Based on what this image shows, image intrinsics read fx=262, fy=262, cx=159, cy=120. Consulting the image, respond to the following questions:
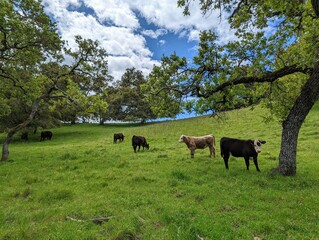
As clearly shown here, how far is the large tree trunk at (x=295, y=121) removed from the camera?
12.4 meters

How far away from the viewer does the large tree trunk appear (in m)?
12.4

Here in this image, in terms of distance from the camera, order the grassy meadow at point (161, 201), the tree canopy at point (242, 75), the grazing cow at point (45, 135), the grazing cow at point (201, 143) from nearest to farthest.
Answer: the grassy meadow at point (161, 201) → the tree canopy at point (242, 75) → the grazing cow at point (201, 143) → the grazing cow at point (45, 135)

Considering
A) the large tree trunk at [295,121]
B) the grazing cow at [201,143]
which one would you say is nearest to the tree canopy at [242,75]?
the large tree trunk at [295,121]

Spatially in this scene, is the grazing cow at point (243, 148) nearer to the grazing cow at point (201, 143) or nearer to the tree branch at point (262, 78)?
the tree branch at point (262, 78)

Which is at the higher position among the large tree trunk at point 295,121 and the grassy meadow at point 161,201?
the large tree trunk at point 295,121

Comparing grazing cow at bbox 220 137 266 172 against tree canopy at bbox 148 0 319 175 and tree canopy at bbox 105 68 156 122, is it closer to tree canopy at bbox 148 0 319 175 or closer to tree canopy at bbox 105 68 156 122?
tree canopy at bbox 148 0 319 175

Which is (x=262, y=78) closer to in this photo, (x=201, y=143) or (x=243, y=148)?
(x=243, y=148)

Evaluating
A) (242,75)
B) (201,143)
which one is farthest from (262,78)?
(201,143)

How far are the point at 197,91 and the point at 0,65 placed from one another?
15.5 m

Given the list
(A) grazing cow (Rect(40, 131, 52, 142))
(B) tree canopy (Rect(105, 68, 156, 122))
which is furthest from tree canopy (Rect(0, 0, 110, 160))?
(B) tree canopy (Rect(105, 68, 156, 122))

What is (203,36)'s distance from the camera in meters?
13.2

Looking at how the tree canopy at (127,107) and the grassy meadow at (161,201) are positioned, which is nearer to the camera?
the grassy meadow at (161,201)

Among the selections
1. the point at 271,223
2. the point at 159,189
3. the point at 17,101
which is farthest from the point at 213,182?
the point at 17,101

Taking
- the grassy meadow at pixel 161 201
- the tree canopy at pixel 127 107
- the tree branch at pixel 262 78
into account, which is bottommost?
the grassy meadow at pixel 161 201
